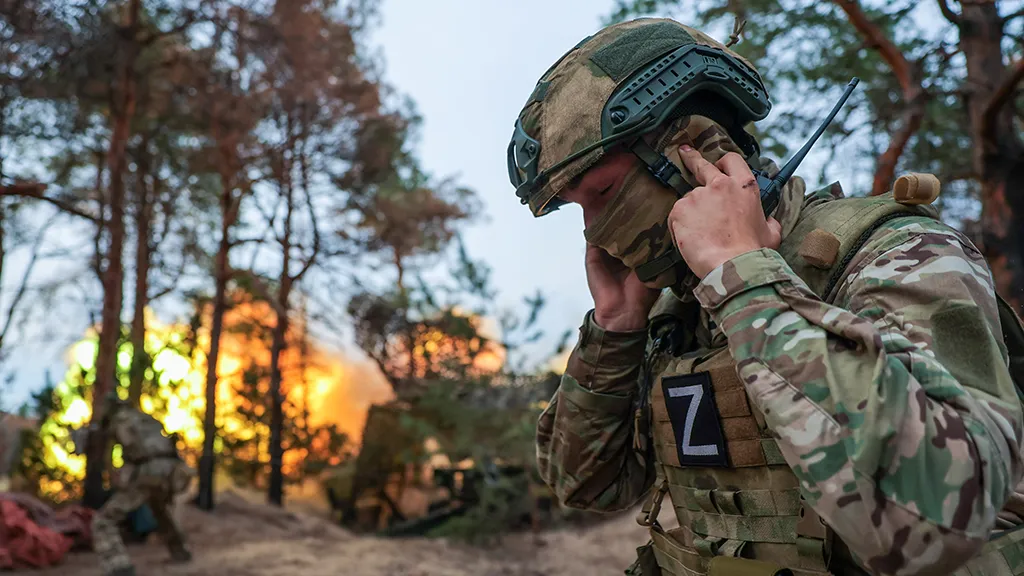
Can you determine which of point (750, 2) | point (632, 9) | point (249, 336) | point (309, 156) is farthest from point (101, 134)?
point (750, 2)

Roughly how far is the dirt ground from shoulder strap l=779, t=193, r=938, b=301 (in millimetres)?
6425

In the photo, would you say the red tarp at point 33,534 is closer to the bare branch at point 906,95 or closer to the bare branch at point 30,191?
the bare branch at point 30,191

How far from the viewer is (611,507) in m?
2.04

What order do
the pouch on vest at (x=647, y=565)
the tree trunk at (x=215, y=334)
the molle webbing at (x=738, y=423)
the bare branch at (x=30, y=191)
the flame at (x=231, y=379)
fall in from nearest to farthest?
1. the molle webbing at (x=738, y=423)
2. the pouch on vest at (x=647, y=565)
3. the bare branch at (x=30, y=191)
4. the flame at (x=231, y=379)
5. the tree trunk at (x=215, y=334)

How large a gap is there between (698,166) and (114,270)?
870 centimetres

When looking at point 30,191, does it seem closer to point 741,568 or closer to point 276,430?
point 276,430

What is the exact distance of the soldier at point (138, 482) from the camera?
6480 millimetres

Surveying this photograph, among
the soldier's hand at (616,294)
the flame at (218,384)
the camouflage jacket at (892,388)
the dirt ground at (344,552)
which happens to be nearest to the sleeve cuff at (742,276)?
the camouflage jacket at (892,388)

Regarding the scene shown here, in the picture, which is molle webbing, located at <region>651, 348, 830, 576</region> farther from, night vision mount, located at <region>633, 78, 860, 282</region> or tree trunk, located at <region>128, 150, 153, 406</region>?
tree trunk, located at <region>128, 150, 153, 406</region>

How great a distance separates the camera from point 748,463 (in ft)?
4.93

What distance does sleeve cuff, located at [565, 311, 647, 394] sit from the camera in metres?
1.96

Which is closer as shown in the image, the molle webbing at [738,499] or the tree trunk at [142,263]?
the molle webbing at [738,499]

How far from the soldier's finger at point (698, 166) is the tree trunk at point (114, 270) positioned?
8.41m

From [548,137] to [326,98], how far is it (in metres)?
11.4
